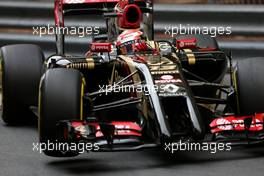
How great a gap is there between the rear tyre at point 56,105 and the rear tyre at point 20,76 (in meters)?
1.63

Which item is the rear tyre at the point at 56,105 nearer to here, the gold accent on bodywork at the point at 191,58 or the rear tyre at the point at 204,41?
the gold accent on bodywork at the point at 191,58

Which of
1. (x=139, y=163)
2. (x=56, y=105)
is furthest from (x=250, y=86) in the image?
(x=56, y=105)

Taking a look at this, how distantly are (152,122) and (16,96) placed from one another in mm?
2178

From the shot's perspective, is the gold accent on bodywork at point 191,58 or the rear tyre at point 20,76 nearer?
the gold accent on bodywork at point 191,58

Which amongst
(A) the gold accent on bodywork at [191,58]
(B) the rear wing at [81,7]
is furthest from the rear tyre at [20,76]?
(A) the gold accent on bodywork at [191,58]

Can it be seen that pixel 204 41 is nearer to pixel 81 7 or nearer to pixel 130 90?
pixel 81 7

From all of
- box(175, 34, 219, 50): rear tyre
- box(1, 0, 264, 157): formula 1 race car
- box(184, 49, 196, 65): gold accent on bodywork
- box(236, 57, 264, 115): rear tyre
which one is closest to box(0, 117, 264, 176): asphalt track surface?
box(1, 0, 264, 157): formula 1 race car

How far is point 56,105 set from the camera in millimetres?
7090

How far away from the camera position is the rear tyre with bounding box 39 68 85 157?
707 centimetres

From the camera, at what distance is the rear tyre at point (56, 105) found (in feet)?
23.2

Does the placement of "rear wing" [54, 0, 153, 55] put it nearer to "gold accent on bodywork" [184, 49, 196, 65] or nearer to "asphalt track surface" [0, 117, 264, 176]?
"gold accent on bodywork" [184, 49, 196, 65]

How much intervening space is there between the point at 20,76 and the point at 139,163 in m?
2.11

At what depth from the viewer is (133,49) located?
8234 mm

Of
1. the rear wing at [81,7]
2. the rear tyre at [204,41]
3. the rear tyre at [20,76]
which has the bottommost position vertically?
the rear tyre at [20,76]
